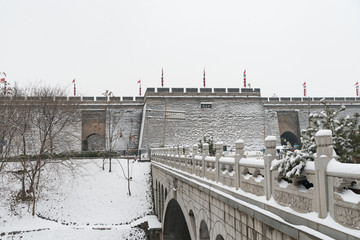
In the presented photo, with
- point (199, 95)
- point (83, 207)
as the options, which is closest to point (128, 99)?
point (199, 95)

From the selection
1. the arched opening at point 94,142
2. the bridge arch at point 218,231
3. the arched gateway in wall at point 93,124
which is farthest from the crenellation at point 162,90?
A: the bridge arch at point 218,231

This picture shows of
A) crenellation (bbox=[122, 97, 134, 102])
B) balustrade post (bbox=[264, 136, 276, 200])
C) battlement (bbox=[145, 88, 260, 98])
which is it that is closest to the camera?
balustrade post (bbox=[264, 136, 276, 200])

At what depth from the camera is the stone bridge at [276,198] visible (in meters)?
3.11

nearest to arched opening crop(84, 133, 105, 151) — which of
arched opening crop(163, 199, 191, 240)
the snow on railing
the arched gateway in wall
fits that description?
the arched gateway in wall

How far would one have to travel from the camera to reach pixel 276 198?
4504 mm

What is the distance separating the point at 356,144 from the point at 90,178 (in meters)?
23.9

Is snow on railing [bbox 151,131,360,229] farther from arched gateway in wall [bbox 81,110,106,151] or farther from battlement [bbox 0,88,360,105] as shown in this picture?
arched gateway in wall [bbox 81,110,106,151]

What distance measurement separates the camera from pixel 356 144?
16.6 feet

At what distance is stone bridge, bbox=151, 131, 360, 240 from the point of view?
3.11 metres

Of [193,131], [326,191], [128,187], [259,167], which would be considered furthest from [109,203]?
[326,191]

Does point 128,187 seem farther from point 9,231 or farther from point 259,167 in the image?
point 259,167

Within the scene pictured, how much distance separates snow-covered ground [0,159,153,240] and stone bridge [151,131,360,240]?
12.3 meters

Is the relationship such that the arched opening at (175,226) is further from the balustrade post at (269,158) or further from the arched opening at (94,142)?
the arched opening at (94,142)

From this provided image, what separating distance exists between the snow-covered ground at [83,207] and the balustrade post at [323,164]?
55.6 ft
